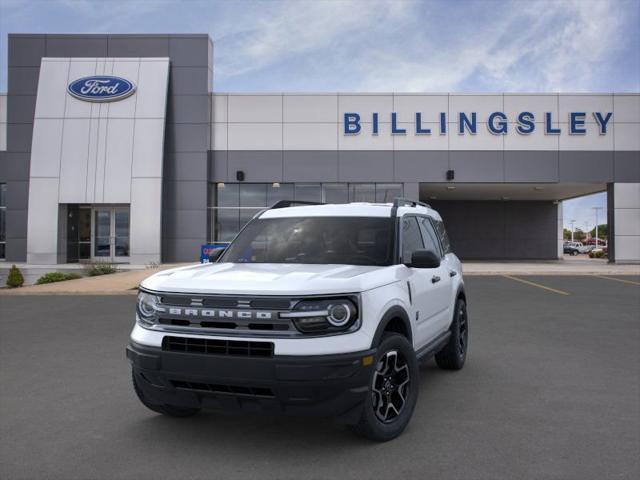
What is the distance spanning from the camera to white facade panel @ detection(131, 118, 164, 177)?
2584 cm

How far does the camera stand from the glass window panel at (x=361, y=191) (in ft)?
89.0

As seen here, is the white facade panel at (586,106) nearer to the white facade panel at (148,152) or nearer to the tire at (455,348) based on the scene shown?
the white facade panel at (148,152)

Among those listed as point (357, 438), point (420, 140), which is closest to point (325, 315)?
point (357, 438)

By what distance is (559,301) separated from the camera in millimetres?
12367

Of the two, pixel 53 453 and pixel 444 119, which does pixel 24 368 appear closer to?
pixel 53 453

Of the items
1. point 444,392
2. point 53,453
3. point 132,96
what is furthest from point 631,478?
point 132,96

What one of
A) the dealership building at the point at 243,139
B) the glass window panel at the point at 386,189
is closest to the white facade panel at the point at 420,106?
the dealership building at the point at 243,139

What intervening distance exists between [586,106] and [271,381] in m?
27.9

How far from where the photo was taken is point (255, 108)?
87.6 feet

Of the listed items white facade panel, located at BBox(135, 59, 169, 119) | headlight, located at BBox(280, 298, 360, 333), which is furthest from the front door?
headlight, located at BBox(280, 298, 360, 333)

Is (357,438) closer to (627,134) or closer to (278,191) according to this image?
(278,191)

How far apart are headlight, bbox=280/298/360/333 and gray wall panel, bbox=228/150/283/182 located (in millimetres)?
23767

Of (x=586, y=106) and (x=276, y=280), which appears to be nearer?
(x=276, y=280)

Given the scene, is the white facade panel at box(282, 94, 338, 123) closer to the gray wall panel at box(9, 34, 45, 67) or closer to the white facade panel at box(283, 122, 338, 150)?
the white facade panel at box(283, 122, 338, 150)
